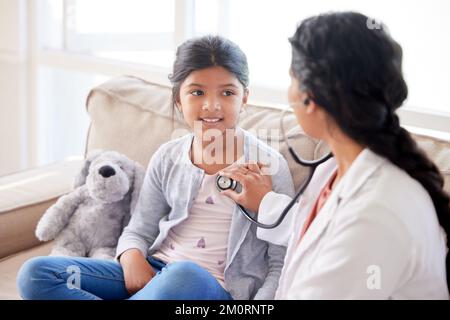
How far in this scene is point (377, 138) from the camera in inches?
47.9

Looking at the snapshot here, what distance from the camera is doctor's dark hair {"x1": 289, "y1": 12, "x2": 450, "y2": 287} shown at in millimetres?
1178

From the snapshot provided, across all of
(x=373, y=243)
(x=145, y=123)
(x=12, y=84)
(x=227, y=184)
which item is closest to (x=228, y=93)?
(x=227, y=184)

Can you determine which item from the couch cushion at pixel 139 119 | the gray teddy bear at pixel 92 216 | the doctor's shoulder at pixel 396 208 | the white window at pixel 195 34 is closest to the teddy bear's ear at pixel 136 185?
the gray teddy bear at pixel 92 216

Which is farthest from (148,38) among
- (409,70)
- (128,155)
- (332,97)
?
(332,97)

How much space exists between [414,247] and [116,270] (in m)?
0.80

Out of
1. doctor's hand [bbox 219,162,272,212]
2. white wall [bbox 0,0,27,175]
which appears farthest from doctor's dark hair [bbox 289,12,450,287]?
white wall [bbox 0,0,27,175]

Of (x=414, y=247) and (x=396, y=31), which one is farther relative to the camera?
(x=396, y=31)

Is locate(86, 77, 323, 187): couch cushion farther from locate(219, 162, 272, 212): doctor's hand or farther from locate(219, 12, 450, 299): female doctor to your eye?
locate(219, 12, 450, 299): female doctor

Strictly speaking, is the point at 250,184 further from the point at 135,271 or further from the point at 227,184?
the point at 135,271

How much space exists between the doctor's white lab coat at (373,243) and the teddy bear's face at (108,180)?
0.68 metres

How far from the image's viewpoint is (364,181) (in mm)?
1208

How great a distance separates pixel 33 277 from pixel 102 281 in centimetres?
16
